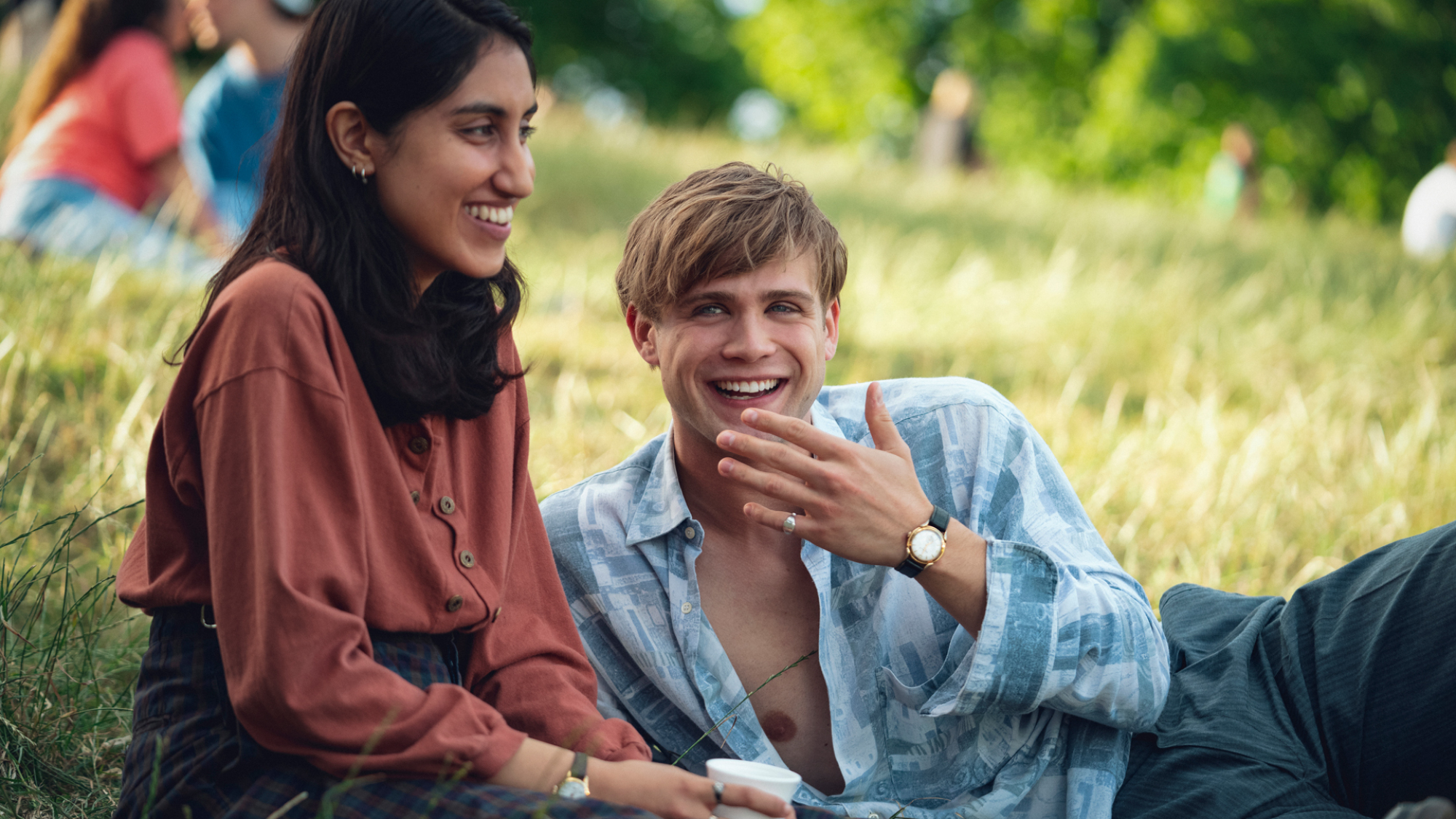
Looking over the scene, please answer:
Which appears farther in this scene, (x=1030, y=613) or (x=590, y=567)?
(x=590, y=567)

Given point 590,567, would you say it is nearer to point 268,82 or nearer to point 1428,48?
point 268,82

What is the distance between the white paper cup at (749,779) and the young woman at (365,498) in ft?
0.07

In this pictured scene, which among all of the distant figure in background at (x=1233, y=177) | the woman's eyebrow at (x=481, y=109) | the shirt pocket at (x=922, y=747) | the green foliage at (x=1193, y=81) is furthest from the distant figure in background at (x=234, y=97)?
the green foliage at (x=1193, y=81)

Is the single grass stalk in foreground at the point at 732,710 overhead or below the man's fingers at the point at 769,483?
→ below

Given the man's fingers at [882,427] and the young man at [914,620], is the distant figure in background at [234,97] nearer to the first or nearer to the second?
the young man at [914,620]

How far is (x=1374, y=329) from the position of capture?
7.25 metres

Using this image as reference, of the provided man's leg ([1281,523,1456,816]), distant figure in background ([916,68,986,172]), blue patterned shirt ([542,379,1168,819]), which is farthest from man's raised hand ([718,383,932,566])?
distant figure in background ([916,68,986,172])

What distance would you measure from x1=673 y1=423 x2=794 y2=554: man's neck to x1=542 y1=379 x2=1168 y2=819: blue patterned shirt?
0.05 m

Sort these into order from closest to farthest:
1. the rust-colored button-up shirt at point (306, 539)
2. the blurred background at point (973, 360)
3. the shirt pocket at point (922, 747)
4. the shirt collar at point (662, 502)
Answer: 1. the rust-colored button-up shirt at point (306, 539)
2. the shirt pocket at point (922, 747)
3. the shirt collar at point (662, 502)
4. the blurred background at point (973, 360)

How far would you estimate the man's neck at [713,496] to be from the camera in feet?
8.53

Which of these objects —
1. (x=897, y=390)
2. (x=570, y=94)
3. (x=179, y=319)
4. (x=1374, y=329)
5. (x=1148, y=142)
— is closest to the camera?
(x=897, y=390)

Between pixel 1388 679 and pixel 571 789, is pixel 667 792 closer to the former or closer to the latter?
pixel 571 789

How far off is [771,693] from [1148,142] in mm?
20444

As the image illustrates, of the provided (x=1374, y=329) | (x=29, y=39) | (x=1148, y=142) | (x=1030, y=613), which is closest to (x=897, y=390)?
(x=1030, y=613)
